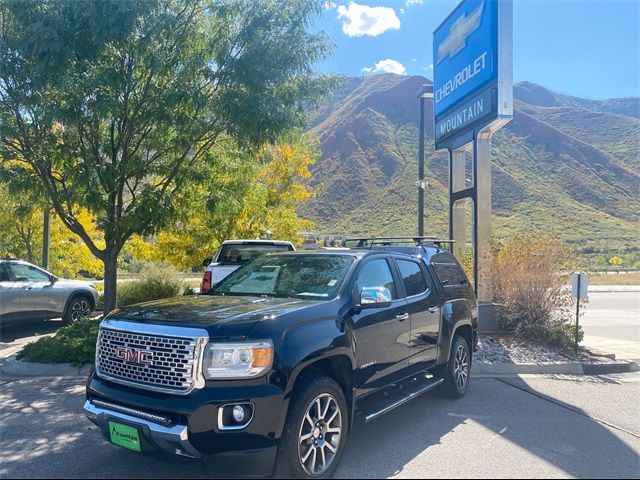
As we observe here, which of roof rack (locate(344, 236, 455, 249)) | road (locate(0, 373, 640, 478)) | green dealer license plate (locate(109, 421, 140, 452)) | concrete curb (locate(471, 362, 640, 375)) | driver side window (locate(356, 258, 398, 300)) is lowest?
concrete curb (locate(471, 362, 640, 375))

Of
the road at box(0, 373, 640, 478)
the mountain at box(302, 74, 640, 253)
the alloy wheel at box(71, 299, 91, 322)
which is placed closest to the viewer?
the road at box(0, 373, 640, 478)

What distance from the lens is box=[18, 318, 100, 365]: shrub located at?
7.40m

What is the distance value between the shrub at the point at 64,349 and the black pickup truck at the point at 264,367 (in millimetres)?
3227

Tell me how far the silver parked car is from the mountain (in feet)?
120

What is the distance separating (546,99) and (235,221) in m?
135

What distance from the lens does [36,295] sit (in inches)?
408

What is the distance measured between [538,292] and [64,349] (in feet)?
25.5

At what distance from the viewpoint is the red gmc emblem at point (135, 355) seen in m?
3.80

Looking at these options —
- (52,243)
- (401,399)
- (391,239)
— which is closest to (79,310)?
(52,243)

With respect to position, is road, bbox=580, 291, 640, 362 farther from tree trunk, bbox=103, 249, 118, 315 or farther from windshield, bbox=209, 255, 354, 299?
tree trunk, bbox=103, 249, 118, 315

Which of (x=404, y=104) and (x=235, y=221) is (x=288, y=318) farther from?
(x=404, y=104)

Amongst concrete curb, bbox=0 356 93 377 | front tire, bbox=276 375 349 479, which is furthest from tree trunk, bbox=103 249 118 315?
front tire, bbox=276 375 349 479

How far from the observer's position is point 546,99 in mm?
131500

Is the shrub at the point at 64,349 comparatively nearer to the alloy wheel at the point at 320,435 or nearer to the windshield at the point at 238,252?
the windshield at the point at 238,252
